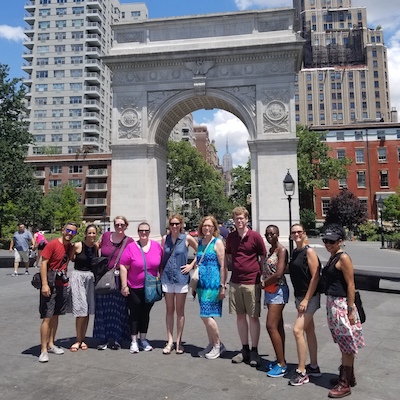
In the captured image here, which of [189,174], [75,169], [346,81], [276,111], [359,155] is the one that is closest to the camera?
[276,111]

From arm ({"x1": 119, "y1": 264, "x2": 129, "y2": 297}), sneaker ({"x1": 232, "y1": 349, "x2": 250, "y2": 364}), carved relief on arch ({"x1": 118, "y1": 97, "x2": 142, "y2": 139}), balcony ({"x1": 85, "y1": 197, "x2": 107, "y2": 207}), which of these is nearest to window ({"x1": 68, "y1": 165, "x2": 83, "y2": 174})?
balcony ({"x1": 85, "y1": 197, "x2": 107, "y2": 207})

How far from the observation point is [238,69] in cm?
2227

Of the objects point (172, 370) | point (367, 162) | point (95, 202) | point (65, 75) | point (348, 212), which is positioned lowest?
A: point (172, 370)

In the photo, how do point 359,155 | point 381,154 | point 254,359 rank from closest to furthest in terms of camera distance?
point 254,359 → point 381,154 → point 359,155

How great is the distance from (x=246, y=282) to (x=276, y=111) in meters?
18.3

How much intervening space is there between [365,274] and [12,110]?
31212 mm

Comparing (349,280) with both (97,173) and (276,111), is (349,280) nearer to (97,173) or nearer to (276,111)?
(276,111)

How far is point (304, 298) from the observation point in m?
4.35

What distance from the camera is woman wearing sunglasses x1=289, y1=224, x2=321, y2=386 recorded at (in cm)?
431

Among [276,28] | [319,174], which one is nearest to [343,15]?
[319,174]

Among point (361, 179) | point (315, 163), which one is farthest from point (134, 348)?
point (361, 179)

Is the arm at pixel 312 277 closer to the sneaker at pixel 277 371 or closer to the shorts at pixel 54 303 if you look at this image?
the sneaker at pixel 277 371

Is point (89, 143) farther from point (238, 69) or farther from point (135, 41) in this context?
point (238, 69)

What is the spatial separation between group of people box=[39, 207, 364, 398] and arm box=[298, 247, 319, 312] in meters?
0.01
